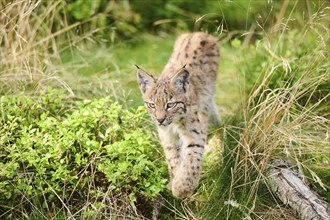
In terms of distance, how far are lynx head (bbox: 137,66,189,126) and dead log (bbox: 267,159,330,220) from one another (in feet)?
3.09

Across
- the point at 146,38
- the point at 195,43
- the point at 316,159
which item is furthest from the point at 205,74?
the point at 146,38

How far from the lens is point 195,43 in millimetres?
6965

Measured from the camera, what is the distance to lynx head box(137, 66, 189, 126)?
19.1ft

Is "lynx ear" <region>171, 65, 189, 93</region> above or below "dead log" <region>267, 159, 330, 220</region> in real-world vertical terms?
above

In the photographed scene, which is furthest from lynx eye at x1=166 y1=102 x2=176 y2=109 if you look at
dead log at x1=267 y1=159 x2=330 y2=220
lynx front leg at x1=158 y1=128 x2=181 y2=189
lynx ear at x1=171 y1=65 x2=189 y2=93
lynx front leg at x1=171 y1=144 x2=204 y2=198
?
dead log at x1=267 y1=159 x2=330 y2=220

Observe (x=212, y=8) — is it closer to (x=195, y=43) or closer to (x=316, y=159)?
(x=195, y=43)

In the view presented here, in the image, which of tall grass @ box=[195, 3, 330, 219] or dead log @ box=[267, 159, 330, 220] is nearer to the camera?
dead log @ box=[267, 159, 330, 220]

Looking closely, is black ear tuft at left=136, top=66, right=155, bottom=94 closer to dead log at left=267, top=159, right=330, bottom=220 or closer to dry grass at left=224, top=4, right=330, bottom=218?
dry grass at left=224, top=4, right=330, bottom=218

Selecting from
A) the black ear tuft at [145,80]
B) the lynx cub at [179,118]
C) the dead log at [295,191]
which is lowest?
the dead log at [295,191]

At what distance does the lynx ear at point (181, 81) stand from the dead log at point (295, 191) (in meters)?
1.01

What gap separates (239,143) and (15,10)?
9.71ft

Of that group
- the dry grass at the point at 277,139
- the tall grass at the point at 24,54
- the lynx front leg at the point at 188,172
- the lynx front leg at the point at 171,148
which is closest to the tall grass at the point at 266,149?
the dry grass at the point at 277,139

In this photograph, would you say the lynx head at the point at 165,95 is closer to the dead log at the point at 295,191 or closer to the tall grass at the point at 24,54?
the tall grass at the point at 24,54

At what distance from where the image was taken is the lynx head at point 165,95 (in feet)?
19.1
